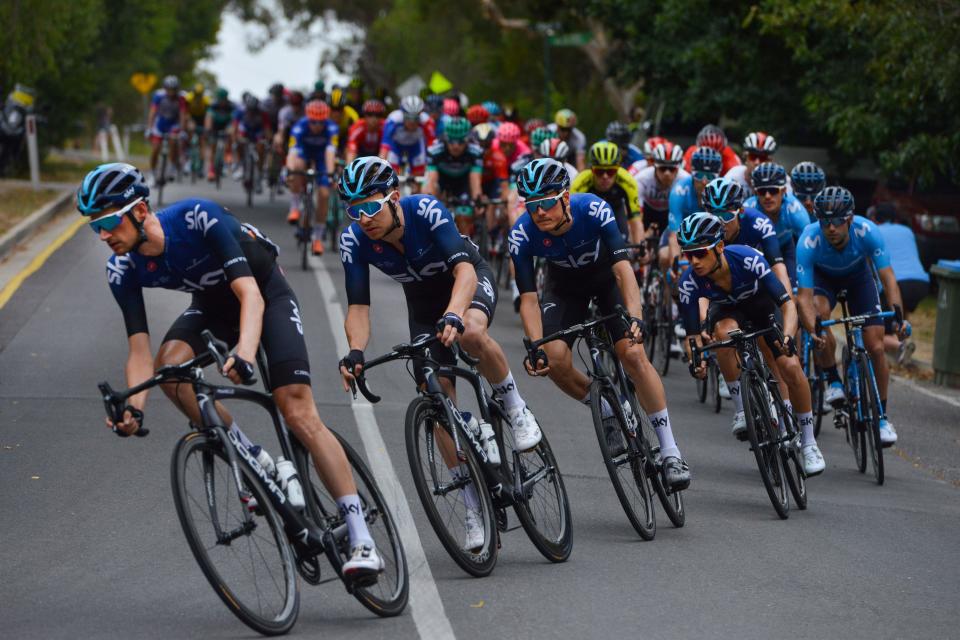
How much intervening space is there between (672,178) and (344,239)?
7527mm

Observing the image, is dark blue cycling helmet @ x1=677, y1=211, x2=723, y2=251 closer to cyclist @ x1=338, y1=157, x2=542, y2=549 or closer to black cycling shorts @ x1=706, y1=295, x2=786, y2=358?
black cycling shorts @ x1=706, y1=295, x2=786, y2=358

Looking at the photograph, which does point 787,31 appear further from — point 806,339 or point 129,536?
point 129,536

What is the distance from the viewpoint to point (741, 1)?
2686 cm

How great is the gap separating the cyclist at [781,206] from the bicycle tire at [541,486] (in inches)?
186

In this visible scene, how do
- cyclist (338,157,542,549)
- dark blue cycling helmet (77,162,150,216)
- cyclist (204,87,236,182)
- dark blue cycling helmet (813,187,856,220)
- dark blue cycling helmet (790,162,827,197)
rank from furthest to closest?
cyclist (204,87,236,182) → dark blue cycling helmet (790,162,827,197) → dark blue cycling helmet (813,187,856,220) → cyclist (338,157,542,549) → dark blue cycling helmet (77,162,150,216)

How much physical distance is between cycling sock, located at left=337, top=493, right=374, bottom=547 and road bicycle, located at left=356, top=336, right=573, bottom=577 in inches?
15.7

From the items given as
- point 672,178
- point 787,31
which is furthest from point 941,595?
point 787,31

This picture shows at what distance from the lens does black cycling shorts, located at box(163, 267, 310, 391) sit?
688cm

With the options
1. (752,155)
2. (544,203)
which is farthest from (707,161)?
(544,203)

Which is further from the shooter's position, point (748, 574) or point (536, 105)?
point (536, 105)

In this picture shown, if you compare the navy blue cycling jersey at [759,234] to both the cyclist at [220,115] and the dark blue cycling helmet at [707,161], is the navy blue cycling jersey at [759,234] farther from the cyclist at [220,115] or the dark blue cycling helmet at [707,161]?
the cyclist at [220,115]

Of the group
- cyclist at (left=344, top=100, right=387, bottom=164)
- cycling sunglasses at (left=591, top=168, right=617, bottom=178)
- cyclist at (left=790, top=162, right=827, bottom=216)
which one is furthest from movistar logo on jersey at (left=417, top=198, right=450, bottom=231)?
cyclist at (left=344, top=100, right=387, bottom=164)

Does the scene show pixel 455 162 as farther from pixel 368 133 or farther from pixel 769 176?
pixel 769 176

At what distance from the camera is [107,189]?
6547mm
